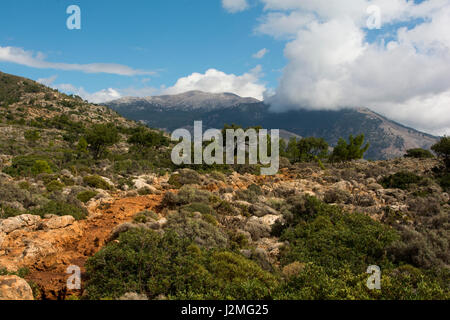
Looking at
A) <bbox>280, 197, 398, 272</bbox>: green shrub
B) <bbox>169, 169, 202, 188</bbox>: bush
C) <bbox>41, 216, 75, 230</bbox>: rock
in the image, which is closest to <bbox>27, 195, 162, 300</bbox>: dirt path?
<bbox>41, 216, 75, 230</bbox>: rock

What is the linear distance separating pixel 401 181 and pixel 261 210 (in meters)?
13.2

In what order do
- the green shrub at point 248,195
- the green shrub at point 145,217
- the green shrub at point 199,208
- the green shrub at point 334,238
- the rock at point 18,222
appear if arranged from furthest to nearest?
the green shrub at point 248,195 → the green shrub at point 199,208 → the green shrub at point 145,217 → the rock at point 18,222 → the green shrub at point 334,238

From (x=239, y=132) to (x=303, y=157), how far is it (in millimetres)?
10999

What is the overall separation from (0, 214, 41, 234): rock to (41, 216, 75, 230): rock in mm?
464

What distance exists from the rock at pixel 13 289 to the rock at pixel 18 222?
5136 millimetres

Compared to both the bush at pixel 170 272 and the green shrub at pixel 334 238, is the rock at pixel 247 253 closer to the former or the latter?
the bush at pixel 170 272

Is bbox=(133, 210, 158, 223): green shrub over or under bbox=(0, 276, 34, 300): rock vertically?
over

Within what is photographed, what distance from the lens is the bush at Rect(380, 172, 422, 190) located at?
20.2 m

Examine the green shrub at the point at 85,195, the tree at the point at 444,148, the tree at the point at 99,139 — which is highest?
the tree at the point at 99,139

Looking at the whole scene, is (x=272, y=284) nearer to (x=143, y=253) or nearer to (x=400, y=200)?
(x=143, y=253)

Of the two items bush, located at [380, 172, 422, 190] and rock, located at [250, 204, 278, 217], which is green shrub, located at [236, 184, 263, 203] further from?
bush, located at [380, 172, 422, 190]

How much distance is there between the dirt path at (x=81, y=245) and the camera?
663 cm

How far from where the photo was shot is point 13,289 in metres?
5.24

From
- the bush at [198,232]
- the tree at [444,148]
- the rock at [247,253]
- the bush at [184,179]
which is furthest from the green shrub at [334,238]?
the tree at [444,148]
